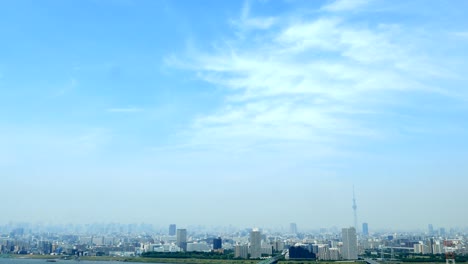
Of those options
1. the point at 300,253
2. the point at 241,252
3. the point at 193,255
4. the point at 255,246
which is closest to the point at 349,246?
the point at 300,253

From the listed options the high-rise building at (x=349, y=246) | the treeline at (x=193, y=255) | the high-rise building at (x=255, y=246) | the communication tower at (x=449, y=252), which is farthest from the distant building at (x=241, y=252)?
the communication tower at (x=449, y=252)

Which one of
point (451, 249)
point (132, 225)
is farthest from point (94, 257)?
point (132, 225)

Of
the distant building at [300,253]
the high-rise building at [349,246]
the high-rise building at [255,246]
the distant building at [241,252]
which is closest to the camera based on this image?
the high-rise building at [349,246]

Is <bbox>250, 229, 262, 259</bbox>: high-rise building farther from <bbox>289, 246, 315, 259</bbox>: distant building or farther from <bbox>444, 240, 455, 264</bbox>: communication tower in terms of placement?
<bbox>444, 240, 455, 264</bbox>: communication tower

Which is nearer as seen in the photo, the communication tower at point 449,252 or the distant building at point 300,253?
the communication tower at point 449,252

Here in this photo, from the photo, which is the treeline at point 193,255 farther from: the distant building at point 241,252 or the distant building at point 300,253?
the distant building at point 300,253

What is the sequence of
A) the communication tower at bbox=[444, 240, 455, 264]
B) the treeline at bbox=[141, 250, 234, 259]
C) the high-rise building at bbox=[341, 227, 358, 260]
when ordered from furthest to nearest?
the high-rise building at bbox=[341, 227, 358, 260]
the treeline at bbox=[141, 250, 234, 259]
the communication tower at bbox=[444, 240, 455, 264]

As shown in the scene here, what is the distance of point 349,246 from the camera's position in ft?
115

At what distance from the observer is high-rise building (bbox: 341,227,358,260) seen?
114 feet

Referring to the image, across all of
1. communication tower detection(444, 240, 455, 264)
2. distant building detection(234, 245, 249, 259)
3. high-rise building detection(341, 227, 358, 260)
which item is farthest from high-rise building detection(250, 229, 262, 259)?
communication tower detection(444, 240, 455, 264)

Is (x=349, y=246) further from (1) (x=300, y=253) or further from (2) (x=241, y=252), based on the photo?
(2) (x=241, y=252)

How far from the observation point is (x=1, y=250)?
43.5m

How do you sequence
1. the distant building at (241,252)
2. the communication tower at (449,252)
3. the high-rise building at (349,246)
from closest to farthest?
1. the communication tower at (449,252)
2. the high-rise building at (349,246)
3. the distant building at (241,252)

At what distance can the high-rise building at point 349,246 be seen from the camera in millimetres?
34688
